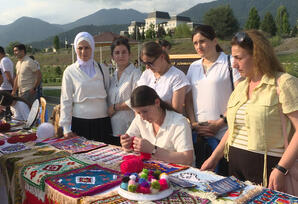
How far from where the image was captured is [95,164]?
2.21 meters

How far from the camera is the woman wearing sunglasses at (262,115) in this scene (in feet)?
5.99

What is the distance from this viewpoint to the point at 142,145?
2252 millimetres

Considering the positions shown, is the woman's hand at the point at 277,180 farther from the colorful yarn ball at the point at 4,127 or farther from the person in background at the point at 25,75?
the person in background at the point at 25,75

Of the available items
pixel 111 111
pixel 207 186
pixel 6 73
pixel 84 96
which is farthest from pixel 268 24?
pixel 207 186

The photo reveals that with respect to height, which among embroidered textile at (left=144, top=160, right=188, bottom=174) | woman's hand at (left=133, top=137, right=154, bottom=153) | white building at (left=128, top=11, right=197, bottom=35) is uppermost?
white building at (left=128, top=11, right=197, bottom=35)

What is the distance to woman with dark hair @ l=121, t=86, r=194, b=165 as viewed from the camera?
7.41 ft

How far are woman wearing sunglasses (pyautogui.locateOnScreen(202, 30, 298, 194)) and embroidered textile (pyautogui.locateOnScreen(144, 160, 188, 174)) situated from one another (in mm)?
422

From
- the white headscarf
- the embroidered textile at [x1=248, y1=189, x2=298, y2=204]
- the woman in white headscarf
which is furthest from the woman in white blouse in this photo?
the embroidered textile at [x1=248, y1=189, x2=298, y2=204]

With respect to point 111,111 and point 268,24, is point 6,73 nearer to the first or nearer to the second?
point 111,111

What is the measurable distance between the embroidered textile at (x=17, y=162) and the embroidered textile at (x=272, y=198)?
1.61 meters

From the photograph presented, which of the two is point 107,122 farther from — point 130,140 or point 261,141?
point 261,141

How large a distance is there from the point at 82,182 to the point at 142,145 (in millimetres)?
571

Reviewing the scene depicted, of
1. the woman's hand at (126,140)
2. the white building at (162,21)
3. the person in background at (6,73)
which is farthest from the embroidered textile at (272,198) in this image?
the white building at (162,21)

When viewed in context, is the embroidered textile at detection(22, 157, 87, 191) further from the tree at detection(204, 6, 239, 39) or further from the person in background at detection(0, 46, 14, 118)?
the tree at detection(204, 6, 239, 39)
